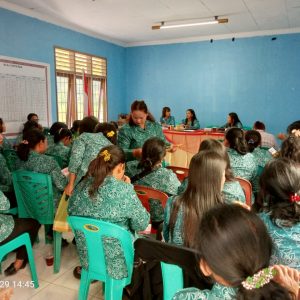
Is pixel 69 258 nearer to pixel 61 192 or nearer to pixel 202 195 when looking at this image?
pixel 61 192

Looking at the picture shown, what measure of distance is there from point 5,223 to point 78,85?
504cm

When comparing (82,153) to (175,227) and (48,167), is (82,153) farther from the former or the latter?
(175,227)

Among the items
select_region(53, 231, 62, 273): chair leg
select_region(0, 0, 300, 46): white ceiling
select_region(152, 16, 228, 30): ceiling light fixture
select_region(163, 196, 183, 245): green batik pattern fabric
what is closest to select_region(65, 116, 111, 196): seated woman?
select_region(53, 231, 62, 273): chair leg

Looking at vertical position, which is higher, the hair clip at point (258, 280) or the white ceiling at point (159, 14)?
the white ceiling at point (159, 14)

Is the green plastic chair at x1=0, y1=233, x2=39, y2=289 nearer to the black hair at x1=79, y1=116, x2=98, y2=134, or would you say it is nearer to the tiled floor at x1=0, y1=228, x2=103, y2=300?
the tiled floor at x1=0, y1=228, x2=103, y2=300

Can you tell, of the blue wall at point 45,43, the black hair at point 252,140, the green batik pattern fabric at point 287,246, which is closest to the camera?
the green batik pattern fabric at point 287,246

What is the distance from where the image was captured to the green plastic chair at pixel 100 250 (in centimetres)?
154

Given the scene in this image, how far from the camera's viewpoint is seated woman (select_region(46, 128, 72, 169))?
11.0 ft

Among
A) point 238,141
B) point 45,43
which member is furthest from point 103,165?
point 45,43

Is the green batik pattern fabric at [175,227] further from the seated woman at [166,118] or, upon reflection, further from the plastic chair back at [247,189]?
the seated woman at [166,118]

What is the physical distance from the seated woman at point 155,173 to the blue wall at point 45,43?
3725 millimetres

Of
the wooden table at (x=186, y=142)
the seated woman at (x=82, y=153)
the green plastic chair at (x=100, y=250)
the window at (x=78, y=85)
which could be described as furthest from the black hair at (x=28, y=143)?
the window at (x=78, y=85)

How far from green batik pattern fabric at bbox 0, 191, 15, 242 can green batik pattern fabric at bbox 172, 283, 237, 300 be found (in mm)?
1316

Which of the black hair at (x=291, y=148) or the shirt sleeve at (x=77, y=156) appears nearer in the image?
the black hair at (x=291, y=148)
